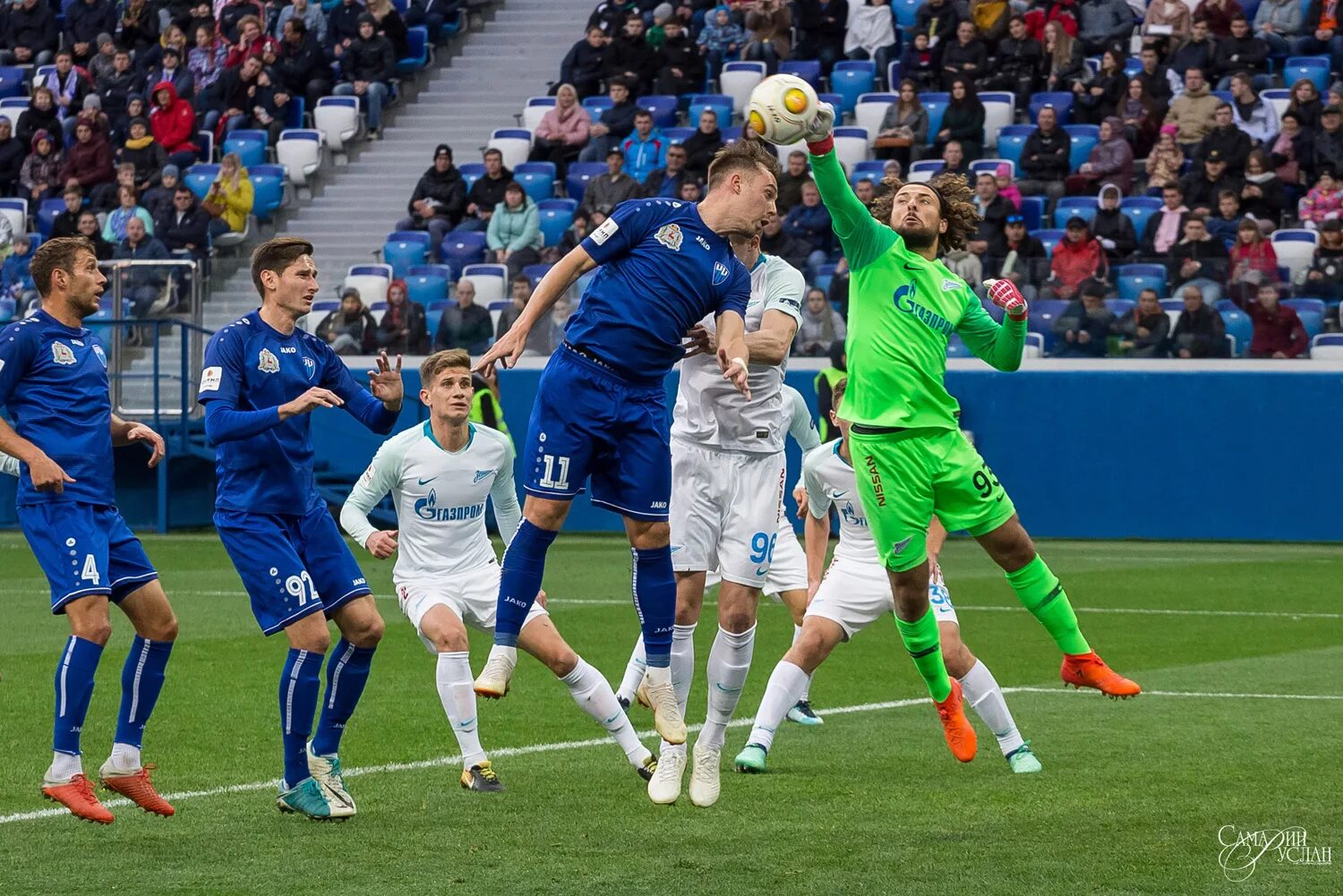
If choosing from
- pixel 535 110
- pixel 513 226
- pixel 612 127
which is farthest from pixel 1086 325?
pixel 535 110

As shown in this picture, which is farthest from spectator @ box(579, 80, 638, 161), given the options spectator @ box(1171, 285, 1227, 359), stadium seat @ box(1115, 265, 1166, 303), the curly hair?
the curly hair

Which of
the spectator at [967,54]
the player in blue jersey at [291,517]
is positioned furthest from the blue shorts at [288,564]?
the spectator at [967,54]

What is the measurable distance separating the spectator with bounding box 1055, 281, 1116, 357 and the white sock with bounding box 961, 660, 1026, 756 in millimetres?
12395

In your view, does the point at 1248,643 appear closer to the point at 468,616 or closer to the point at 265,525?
the point at 468,616

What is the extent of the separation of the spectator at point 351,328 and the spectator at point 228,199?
382 centimetres

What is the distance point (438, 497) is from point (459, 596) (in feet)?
1.60

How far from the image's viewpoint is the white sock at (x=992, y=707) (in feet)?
26.4

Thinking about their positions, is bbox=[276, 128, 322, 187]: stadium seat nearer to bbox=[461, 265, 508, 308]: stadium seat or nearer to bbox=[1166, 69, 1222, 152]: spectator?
bbox=[461, 265, 508, 308]: stadium seat

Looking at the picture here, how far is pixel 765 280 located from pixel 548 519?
6.71 ft

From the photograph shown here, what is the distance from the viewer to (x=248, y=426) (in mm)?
6867

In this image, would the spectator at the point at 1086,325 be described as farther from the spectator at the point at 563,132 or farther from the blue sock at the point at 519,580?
the blue sock at the point at 519,580

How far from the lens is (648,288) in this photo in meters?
7.32

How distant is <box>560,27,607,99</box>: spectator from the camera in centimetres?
2558

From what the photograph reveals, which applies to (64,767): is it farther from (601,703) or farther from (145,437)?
(601,703)
